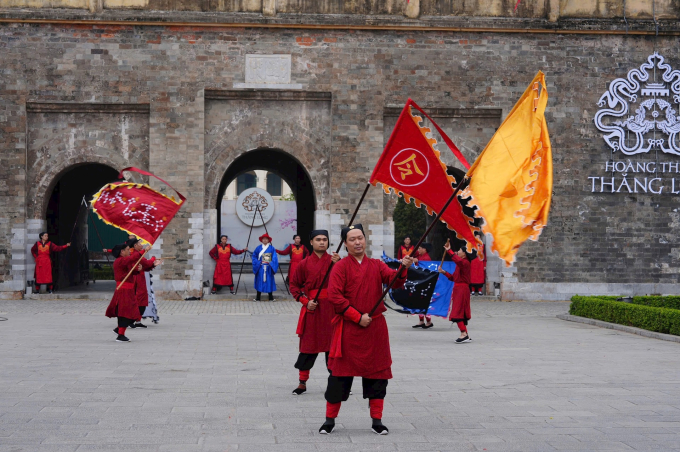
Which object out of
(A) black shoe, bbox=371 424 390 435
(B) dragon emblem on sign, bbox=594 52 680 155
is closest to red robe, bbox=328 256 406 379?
(A) black shoe, bbox=371 424 390 435

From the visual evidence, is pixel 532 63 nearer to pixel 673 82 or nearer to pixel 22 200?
pixel 673 82

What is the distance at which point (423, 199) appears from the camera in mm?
8508

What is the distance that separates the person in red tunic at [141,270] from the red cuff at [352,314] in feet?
23.6

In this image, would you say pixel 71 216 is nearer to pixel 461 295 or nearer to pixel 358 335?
pixel 461 295

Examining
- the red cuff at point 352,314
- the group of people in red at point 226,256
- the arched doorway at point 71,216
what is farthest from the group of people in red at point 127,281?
the arched doorway at point 71,216

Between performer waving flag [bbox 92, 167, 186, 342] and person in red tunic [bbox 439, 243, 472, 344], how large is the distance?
4980 mm

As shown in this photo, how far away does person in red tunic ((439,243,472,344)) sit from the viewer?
1381cm

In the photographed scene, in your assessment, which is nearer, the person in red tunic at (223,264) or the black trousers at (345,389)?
the black trousers at (345,389)

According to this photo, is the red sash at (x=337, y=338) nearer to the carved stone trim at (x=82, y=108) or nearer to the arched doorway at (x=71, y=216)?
the carved stone trim at (x=82, y=108)

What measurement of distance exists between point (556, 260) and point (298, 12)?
397 inches

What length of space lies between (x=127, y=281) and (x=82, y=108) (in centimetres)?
1018

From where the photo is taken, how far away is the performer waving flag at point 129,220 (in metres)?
13.7

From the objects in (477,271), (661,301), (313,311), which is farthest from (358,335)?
(477,271)

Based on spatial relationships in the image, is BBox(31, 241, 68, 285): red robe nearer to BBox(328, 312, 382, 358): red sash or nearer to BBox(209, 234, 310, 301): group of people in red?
BBox(209, 234, 310, 301): group of people in red
